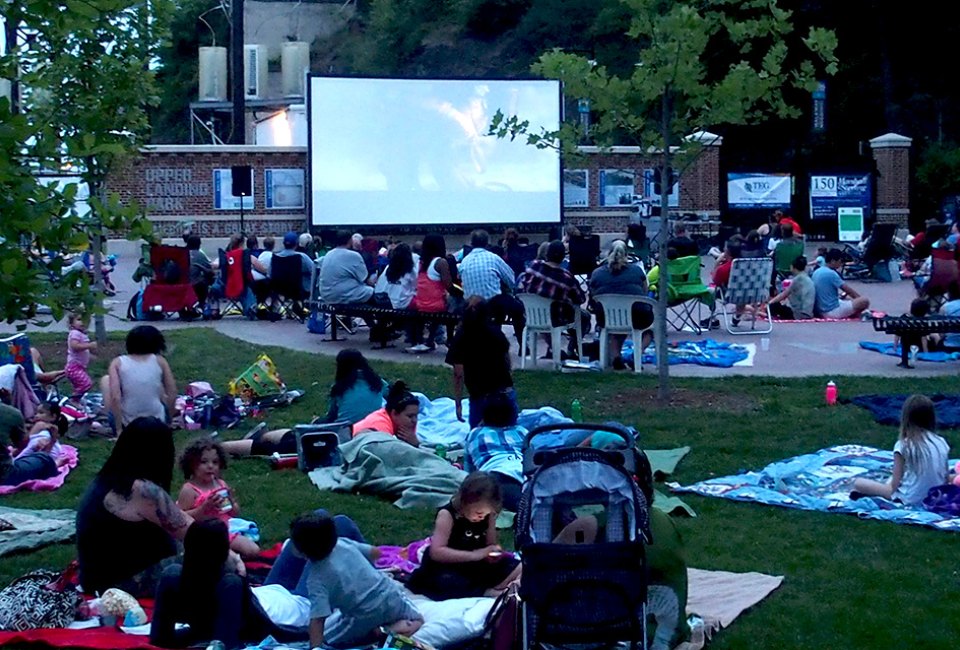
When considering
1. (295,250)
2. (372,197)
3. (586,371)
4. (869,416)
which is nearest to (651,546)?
(869,416)

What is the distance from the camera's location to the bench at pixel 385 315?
16.0 m

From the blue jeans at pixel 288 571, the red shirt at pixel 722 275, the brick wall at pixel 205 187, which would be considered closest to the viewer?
the blue jeans at pixel 288 571

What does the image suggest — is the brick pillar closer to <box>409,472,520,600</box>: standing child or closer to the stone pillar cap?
the stone pillar cap

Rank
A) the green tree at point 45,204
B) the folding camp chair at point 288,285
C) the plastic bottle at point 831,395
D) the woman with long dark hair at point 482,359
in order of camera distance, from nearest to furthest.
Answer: the green tree at point 45,204
the woman with long dark hair at point 482,359
the plastic bottle at point 831,395
the folding camp chair at point 288,285

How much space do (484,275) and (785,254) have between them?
29.1 ft

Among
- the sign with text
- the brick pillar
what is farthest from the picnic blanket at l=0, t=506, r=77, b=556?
the brick pillar

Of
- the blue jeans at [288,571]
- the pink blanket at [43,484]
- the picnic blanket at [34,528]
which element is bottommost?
the picnic blanket at [34,528]

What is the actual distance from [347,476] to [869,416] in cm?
488

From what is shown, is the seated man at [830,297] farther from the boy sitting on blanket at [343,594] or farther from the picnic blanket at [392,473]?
the boy sitting on blanket at [343,594]

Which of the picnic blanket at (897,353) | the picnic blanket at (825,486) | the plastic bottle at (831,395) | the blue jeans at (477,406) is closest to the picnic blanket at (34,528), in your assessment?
the blue jeans at (477,406)

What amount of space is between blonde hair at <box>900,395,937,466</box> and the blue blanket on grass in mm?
5896

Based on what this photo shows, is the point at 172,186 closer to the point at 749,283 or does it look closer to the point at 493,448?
the point at 749,283

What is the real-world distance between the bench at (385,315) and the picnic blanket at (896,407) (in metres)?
4.89

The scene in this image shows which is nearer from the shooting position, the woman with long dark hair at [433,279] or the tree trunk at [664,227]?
the tree trunk at [664,227]
